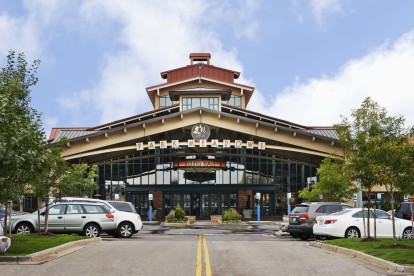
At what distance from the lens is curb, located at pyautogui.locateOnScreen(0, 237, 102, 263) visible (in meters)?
13.5

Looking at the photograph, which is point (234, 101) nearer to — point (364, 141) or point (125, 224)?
point (125, 224)

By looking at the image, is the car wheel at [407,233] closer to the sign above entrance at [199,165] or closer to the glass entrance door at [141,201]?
the sign above entrance at [199,165]

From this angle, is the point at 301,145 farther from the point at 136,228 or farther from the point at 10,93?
the point at 10,93

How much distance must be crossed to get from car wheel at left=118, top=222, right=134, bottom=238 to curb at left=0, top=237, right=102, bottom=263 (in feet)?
13.6

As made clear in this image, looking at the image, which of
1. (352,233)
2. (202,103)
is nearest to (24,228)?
(352,233)

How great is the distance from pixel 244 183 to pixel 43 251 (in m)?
38.5

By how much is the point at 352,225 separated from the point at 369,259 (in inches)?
286

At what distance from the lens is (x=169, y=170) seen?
53094 millimetres

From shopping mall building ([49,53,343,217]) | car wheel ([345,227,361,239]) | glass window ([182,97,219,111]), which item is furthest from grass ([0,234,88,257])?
glass window ([182,97,219,111])

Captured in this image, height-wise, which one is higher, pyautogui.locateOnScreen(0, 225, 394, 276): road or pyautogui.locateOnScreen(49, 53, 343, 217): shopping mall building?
pyautogui.locateOnScreen(49, 53, 343, 217): shopping mall building

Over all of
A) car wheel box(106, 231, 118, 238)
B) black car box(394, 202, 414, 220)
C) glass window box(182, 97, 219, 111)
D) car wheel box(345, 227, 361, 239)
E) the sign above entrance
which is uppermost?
glass window box(182, 97, 219, 111)

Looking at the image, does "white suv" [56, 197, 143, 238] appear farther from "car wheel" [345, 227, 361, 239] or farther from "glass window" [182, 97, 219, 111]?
"glass window" [182, 97, 219, 111]

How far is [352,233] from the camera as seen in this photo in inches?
844

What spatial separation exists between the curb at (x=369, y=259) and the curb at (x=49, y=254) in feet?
26.4
